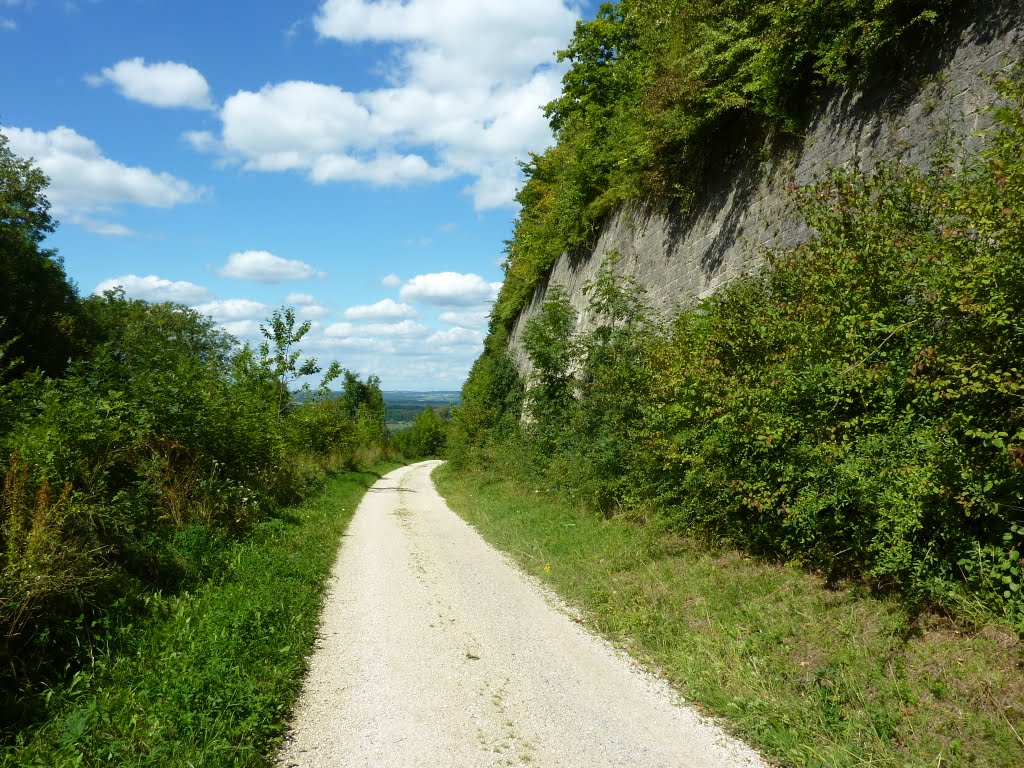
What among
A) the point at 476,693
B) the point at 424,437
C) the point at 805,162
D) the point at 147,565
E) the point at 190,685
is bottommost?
the point at 424,437

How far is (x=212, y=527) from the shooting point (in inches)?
374

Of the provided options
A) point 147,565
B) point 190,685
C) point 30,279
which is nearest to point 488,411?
point 147,565

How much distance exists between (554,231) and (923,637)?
19.3m

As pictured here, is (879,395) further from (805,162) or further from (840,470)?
(805,162)

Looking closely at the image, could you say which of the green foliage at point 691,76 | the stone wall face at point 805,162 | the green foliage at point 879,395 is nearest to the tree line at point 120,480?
the green foliage at point 879,395

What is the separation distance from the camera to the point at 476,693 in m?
4.99

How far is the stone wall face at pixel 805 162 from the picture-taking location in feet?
23.1

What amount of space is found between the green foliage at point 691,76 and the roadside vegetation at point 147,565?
9928mm

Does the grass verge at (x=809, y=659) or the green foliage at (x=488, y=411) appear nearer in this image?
the grass verge at (x=809, y=659)

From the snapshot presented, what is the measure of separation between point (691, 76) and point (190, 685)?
11433 millimetres

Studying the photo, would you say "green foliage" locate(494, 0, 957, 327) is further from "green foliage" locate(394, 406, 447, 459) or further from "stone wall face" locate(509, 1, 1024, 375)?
"green foliage" locate(394, 406, 447, 459)

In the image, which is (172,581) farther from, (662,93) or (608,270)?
(608,270)

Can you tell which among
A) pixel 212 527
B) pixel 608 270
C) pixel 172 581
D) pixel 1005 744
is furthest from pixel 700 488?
pixel 608 270

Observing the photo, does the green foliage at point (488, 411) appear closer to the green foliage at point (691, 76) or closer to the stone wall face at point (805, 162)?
the green foliage at point (691, 76)
